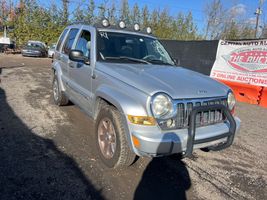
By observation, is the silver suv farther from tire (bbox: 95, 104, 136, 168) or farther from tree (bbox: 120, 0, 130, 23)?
tree (bbox: 120, 0, 130, 23)

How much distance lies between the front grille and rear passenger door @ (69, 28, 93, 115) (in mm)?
1654

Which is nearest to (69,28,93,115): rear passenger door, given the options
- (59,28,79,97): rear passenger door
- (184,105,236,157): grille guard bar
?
(59,28,79,97): rear passenger door

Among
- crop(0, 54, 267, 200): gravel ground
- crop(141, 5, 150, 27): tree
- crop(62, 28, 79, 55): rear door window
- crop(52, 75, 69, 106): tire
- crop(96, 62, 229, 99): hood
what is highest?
crop(141, 5, 150, 27): tree

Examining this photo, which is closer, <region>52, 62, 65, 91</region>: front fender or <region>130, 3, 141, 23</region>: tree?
<region>52, 62, 65, 91</region>: front fender

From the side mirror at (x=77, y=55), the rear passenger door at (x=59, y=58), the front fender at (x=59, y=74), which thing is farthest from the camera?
the front fender at (x=59, y=74)

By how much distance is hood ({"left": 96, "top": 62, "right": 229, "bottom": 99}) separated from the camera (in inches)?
125

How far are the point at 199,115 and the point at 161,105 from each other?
60cm

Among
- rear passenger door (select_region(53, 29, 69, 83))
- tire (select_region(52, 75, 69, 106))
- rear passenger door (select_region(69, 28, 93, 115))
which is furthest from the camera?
tire (select_region(52, 75, 69, 106))

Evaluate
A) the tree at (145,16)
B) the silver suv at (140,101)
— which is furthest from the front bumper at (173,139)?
the tree at (145,16)

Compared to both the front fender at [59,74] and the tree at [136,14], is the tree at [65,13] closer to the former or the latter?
the tree at [136,14]

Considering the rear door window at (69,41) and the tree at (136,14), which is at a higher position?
the tree at (136,14)

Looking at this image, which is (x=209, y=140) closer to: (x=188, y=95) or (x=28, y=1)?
(x=188, y=95)

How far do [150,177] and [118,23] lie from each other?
114 inches

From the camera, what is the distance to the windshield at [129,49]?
4218 mm
